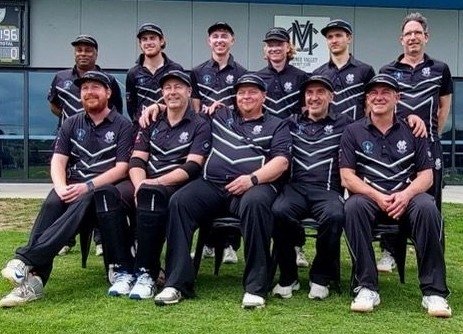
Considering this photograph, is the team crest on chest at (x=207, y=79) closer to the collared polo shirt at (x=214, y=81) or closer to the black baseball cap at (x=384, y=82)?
the collared polo shirt at (x=214, y=81)

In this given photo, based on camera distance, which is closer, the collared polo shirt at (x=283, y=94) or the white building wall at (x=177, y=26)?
the collared polo shirt at (x=283, y=94)

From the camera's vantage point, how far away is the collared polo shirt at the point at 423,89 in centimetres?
464

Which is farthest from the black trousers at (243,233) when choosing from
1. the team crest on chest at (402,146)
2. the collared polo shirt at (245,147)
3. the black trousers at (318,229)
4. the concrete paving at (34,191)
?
the concrete paving at (34,191)

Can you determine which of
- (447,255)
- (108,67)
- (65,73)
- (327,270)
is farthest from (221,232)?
(108,67)

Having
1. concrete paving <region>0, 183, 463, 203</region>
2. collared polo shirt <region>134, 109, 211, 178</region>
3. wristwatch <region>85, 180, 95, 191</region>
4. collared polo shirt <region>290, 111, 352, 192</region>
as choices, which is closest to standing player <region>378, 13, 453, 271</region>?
collared polo shirt <region>290, 111, 352, 192</region>

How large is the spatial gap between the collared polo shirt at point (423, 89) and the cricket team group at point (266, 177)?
0.01 meters

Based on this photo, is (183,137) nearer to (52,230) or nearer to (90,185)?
(90,185)

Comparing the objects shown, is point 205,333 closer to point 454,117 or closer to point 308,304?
point 308,304

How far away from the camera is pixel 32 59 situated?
13.0 metres

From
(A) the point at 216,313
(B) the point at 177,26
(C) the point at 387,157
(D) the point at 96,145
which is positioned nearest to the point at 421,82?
(C) the point at 387,157

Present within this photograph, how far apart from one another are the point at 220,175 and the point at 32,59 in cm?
975

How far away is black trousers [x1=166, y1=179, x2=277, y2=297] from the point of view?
396 cm

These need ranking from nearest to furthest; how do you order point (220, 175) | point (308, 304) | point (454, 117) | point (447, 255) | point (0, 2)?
point (308, 304) → point (220, 175) → point (447, 255) → point (0, 2) → point (454, 117)

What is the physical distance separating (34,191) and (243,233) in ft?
27.9
